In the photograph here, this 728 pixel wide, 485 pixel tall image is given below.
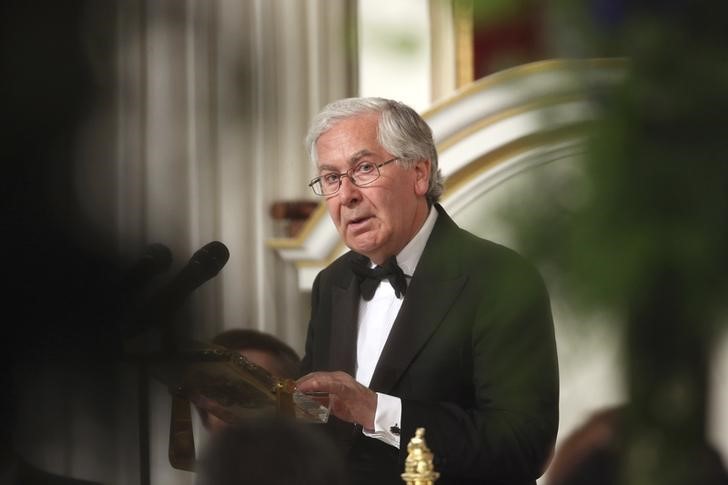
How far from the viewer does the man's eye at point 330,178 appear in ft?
8.60

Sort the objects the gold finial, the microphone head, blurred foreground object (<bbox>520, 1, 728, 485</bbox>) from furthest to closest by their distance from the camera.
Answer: the microphone head → the gold finial → blurred foreground object (<bbox>520, 1, 728, 485</bbox>)

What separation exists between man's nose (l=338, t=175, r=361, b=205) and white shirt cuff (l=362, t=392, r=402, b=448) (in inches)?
20.6

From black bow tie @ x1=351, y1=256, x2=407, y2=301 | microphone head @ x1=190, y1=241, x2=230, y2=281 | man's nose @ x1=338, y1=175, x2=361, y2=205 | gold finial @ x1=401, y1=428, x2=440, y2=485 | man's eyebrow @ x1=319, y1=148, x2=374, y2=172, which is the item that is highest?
man's eyebrow @ x1=319, y1=148, x2=374, y2=172

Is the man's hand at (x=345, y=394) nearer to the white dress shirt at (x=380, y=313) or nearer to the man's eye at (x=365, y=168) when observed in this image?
the white dress shirt at (x=380, y=313)

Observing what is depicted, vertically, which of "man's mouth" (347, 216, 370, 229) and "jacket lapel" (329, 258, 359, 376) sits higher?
"man's mouth" (347, 216, 370, 229)

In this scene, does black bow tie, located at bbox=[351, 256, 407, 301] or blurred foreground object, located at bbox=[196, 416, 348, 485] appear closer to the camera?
blurred foreground object, located at bbox=[196, 416, 348, 485]

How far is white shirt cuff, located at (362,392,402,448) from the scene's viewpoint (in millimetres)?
2266

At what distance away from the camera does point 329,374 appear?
2162 millimetres

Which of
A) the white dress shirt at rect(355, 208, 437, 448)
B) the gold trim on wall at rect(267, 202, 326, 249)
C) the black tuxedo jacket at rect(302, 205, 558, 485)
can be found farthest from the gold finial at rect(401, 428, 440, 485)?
the gold trim on wall at rect(267, 202, 326, 249)

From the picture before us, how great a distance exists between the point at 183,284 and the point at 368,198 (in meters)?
1.69

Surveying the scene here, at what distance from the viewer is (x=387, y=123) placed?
8.66 feet

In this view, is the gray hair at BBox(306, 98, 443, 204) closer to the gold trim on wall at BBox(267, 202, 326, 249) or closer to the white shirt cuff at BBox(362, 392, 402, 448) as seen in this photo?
the white shirt cuff at BBox(362, 392, 402, 448)

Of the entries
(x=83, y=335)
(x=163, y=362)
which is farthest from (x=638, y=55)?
(x=163, y=362)

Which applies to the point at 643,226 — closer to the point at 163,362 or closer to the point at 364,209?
the point at 163,362
